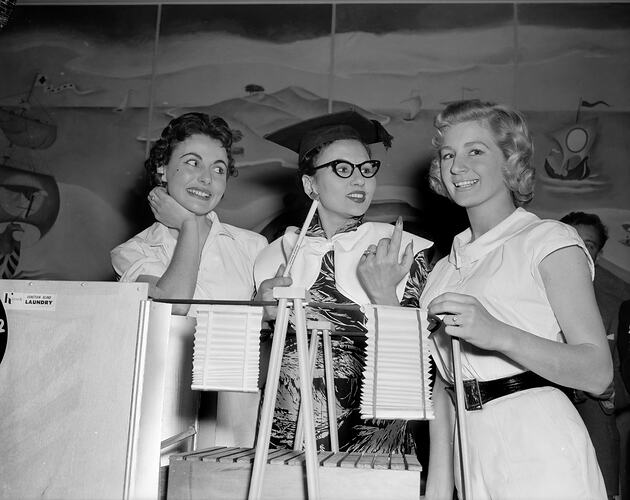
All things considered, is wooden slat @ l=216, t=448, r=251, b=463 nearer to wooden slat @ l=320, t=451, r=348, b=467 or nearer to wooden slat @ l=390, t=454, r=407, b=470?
wooden slat @ l=320, t=451, r=348, b=467

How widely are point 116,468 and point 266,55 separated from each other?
3480mm

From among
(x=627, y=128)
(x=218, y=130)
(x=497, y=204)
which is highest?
(x=627, y=128)

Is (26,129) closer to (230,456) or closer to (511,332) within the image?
(230,456)

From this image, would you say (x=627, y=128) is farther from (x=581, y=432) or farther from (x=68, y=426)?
(x=68, y=426)

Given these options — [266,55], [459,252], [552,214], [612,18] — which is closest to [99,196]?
[266,55]

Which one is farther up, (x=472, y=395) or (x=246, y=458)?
(x=472, y=395)

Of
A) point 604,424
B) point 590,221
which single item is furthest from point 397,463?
point 590,221

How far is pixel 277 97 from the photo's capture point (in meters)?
4.44

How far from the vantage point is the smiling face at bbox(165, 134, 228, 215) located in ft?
7.87

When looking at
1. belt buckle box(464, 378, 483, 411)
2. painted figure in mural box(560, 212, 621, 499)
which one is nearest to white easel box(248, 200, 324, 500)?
belt buckle box(464, 378, 483, 411)

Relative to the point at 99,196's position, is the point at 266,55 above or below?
above

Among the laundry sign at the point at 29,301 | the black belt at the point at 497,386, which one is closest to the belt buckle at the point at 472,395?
the black belt at the point at 497,386

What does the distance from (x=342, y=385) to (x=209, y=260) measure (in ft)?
1.97

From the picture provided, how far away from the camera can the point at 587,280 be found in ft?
5.48
